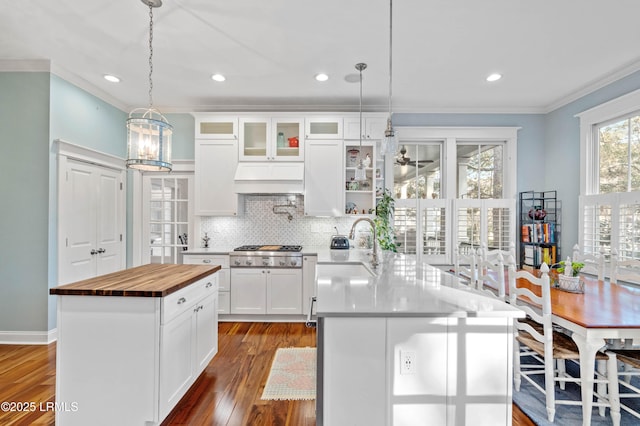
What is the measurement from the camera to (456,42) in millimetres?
2748

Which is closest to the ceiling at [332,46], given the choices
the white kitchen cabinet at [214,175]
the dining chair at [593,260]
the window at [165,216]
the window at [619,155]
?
the window at [619,155]

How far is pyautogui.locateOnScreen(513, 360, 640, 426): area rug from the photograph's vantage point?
1963 millimetres

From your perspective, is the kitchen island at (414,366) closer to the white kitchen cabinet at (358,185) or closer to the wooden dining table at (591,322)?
the wooden dining table at (591,322)

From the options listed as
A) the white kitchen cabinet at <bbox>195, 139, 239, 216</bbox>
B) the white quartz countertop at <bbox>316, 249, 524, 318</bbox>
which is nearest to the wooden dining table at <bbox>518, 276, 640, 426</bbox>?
the white quartz countertop at <bbox>316, 249, 524, 318</bbox>

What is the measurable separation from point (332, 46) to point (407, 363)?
269cm

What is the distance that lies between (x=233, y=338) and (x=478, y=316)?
284cm

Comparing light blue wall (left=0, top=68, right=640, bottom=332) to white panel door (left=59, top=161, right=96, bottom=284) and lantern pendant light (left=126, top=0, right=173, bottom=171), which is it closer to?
white panel door (left=59, top=161, right=96, bottom=284)

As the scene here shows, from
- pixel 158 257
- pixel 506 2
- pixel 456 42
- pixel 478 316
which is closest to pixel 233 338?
pixel 158 257

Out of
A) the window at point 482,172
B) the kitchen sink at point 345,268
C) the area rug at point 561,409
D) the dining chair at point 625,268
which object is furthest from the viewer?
the window at point 482,172

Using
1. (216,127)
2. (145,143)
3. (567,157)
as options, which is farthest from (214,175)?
(567,157)

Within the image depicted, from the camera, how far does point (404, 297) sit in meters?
1.53

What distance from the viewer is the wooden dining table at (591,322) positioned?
1.71 metres

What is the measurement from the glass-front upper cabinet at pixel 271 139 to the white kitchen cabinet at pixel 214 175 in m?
0.19

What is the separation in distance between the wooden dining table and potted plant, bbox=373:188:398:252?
6.53ft
